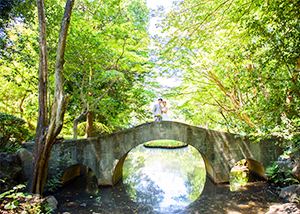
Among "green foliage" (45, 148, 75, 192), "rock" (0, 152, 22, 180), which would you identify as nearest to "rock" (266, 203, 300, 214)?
"green foliage" (45, 148, 75, 192)

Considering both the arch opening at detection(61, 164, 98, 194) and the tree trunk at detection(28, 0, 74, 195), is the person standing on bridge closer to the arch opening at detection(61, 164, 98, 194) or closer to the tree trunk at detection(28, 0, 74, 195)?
the arch opening at detection(61, 164, 98, 194)

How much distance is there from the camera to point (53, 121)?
15.2ft

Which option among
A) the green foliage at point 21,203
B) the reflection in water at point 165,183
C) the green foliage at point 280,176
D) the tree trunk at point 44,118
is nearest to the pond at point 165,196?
the reflection in water at point 165,183

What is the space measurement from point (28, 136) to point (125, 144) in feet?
13.6

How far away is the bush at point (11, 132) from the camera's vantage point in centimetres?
641

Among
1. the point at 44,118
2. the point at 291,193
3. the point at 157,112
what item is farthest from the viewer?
the point at 157,112

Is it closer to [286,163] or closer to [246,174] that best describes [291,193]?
[286,163]

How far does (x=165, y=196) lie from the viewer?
25.5 feet

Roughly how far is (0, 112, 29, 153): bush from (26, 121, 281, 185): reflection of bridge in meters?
1.63

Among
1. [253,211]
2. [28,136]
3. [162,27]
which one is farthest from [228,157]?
[28,136]

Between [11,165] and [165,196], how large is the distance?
20.7 ft

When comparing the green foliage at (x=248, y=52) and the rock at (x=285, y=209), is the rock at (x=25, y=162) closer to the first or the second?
the green foliage at (x=248, y=52)

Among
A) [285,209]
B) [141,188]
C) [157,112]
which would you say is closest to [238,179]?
[285,209]

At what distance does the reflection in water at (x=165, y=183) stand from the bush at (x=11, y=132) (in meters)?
5.40
